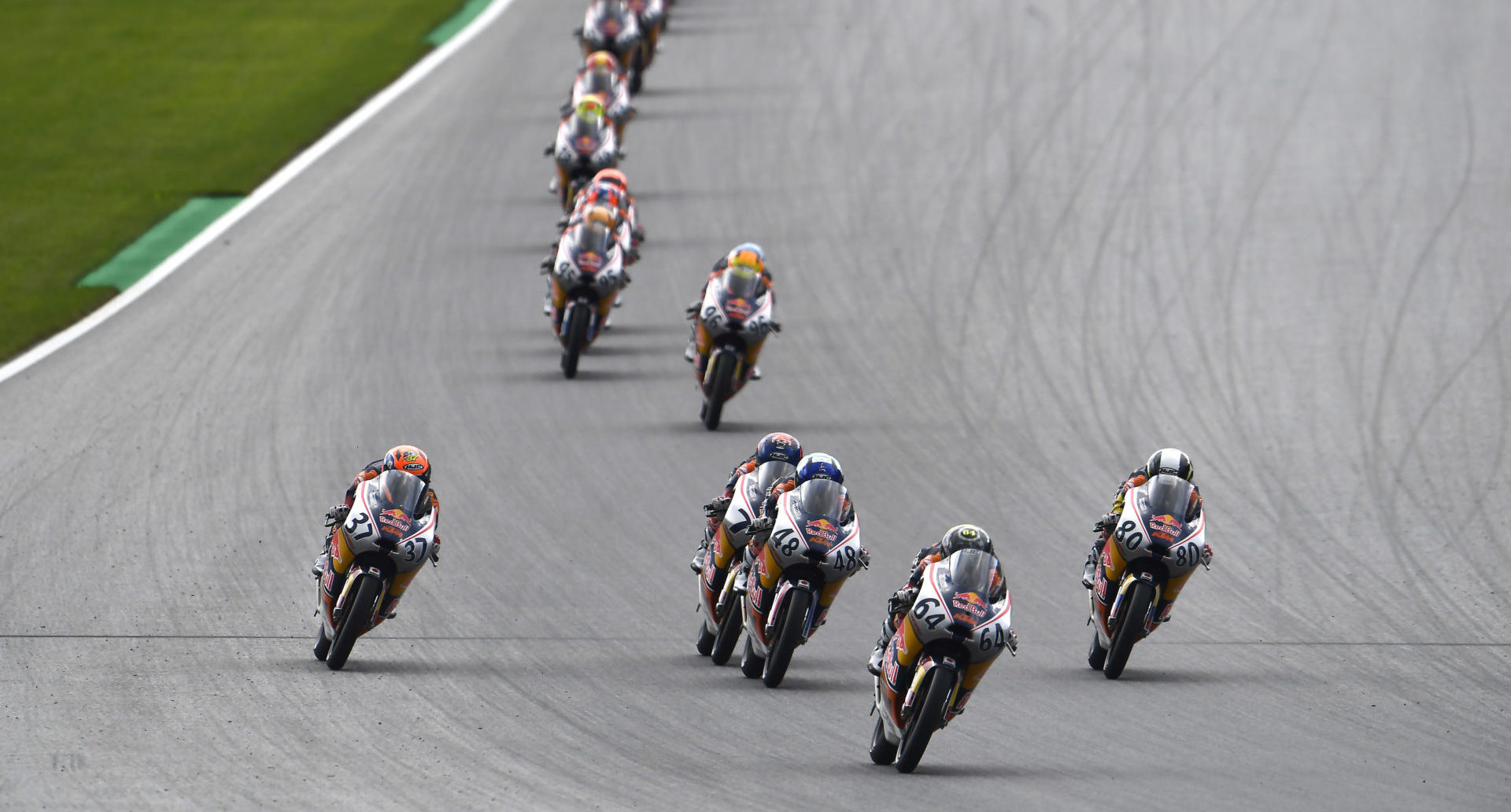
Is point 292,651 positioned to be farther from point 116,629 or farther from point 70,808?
point 70,808

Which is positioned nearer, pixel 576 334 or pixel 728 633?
pixel 728 633

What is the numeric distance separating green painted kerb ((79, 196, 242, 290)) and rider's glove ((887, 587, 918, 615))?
44.9ft

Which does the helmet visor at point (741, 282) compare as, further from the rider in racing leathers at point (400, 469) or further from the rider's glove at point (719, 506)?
the rider in racing leathers at point (400, 469)

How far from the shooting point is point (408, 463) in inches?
485

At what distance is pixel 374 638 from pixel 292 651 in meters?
0.65

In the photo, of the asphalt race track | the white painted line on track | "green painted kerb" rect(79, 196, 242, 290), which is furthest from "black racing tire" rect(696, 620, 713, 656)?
"green painted kerb" rect(79, 196, 242, 290)

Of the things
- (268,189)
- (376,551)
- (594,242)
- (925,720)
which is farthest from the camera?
(268,189)

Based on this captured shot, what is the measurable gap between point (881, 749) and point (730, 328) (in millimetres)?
6937

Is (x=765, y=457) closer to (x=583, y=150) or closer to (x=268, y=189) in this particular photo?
(x=583, y=150)

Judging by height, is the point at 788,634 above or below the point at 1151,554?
below

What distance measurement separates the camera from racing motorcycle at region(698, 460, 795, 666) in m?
12.4

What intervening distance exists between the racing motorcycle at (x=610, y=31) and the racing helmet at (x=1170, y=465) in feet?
55.7

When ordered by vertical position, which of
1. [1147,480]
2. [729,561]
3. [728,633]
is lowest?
[728,633]

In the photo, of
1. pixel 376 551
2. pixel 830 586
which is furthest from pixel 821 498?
pixel 376 551
